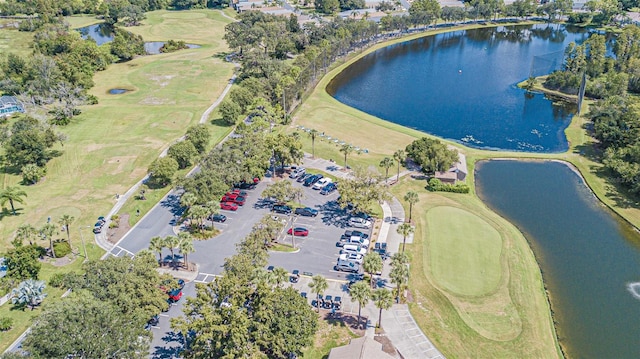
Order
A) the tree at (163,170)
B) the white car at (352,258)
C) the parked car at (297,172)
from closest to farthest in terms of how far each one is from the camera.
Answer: the white car at (352,258) → the tree at (163,170) → the parked car at (297,172)

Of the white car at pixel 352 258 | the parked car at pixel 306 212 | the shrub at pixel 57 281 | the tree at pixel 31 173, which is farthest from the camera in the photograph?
the tree at pixel 31 173

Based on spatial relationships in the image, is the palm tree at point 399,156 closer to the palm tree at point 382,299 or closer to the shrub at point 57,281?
the palm tree at point 382,299

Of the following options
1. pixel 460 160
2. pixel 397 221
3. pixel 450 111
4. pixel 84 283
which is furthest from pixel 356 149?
pixel 84 283

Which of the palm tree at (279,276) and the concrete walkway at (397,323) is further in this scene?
the palm tree at (279,276)

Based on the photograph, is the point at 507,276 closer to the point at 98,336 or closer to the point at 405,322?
the point at 405,322

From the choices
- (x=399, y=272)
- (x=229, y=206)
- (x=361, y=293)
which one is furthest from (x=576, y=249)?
(x=229, y=206)

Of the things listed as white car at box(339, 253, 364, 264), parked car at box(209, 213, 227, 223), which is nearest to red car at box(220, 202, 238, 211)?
parked car at box(209, 213, 227, 223)

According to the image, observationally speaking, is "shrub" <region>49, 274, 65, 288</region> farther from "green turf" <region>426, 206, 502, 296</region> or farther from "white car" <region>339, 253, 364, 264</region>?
"green turf" <region>426, 206, 502, 296</region>

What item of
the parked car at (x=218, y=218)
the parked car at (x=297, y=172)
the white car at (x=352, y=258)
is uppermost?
the parked car at (x=297, y=172)

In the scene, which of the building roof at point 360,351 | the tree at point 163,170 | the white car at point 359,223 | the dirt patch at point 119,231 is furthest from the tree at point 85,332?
the tree at point 163,170
